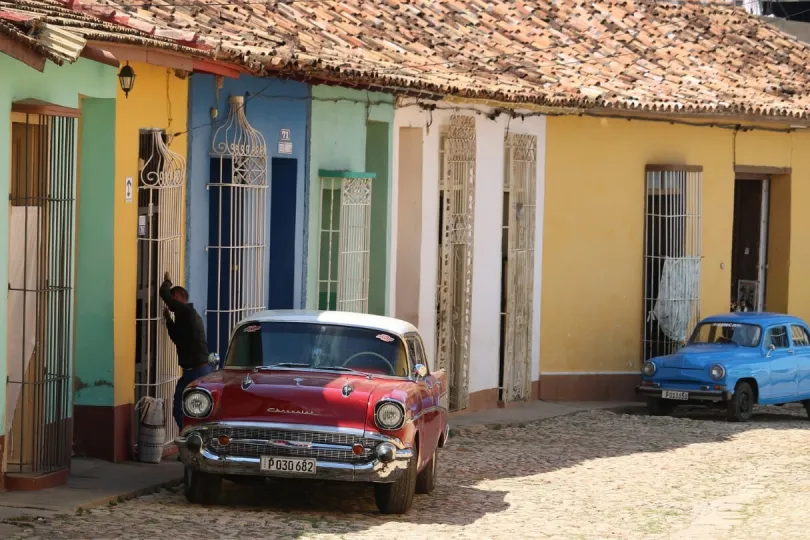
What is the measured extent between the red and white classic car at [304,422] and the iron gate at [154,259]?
232cm

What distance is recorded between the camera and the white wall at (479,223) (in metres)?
18.8

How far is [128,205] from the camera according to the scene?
13.7 metres

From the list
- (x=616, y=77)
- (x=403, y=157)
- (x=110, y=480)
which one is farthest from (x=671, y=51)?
(x=110, y=480)

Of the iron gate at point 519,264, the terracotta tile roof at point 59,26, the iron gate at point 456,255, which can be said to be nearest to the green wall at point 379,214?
the iron gate at point 456,255

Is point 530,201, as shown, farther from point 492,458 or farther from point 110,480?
point 110,480

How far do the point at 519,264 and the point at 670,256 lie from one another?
291 cm

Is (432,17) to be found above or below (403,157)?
above

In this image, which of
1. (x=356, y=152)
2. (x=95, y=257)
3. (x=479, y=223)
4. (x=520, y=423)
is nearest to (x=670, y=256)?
(x=479, y=223)

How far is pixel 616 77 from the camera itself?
22641 mm

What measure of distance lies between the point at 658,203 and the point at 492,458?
334 inches

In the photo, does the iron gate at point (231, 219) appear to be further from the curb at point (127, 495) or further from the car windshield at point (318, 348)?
the car windshield at point (318, 348)

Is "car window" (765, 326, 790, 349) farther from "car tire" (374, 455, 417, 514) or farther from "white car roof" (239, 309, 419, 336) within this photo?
"car tire" (374, 455, 417, 514)

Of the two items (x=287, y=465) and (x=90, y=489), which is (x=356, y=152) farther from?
(x=287, y=465)

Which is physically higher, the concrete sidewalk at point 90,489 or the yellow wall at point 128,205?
the yellow wall at point 128,205
